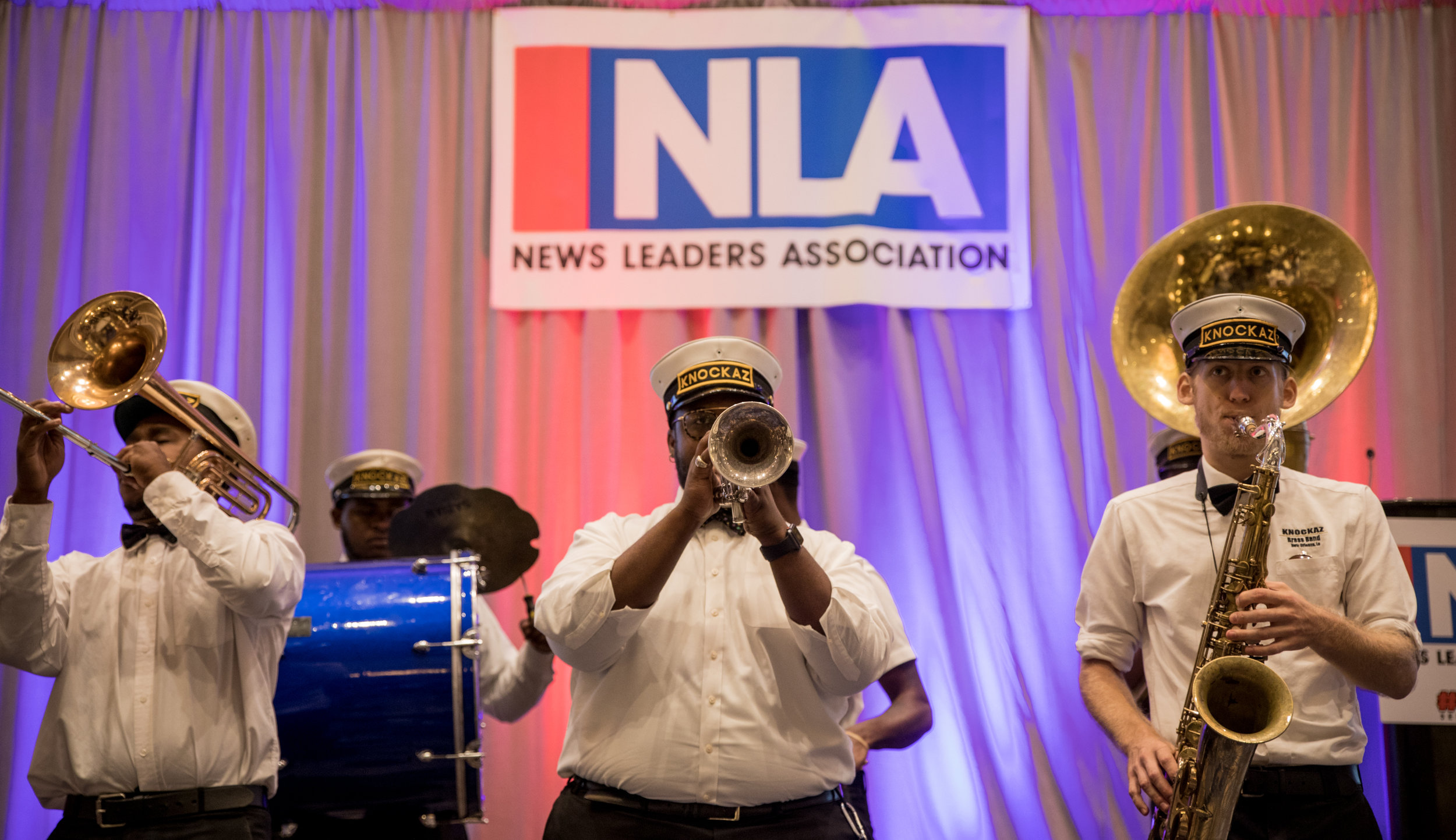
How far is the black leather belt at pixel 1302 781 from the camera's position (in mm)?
2604

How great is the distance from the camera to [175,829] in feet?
9.40

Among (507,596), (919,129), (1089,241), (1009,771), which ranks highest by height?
(919,129)

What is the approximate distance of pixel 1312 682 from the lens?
2676 millimetres

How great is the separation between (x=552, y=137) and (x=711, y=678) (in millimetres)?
3366

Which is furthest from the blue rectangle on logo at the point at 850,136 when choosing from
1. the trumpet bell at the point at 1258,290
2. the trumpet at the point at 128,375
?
the trumpet at the point at 128,375

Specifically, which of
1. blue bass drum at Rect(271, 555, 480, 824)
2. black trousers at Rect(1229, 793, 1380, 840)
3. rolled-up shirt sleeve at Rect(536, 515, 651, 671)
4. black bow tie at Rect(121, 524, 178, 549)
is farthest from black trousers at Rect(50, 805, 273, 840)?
black trousers at Rect(1229, 793, 1380, 840)

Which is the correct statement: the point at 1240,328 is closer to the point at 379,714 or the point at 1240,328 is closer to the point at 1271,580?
the point at 1271,580

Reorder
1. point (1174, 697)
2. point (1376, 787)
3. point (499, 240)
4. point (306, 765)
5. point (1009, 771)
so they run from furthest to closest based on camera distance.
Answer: point (499, 240), point (1009, 771), point (1376, 787), point (306, 765), point (1174, 697)

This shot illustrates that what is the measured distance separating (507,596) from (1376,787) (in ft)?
11.1

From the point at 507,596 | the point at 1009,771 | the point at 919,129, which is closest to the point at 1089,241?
the point at 919,129

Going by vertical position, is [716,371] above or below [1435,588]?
above

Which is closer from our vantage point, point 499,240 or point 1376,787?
point 1376,787

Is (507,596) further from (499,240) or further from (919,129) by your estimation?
(919,129)

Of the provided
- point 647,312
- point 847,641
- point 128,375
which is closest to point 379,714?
point 128,375
